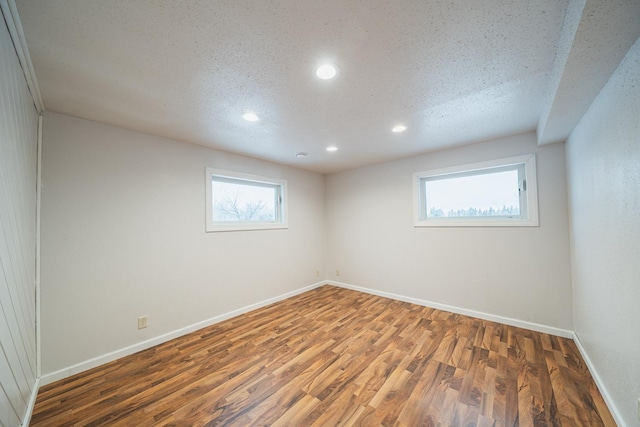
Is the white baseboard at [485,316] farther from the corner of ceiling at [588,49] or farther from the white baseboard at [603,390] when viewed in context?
the corner of ceiling at [588,49]

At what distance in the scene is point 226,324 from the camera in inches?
113

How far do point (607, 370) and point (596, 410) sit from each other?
0.27 meters

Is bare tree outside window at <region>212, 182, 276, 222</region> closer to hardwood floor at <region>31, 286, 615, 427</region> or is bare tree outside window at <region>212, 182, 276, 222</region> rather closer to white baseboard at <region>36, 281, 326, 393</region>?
white baseboard at <region>36, 281, 326, 393</region>

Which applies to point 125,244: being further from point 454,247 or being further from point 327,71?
point 454,247

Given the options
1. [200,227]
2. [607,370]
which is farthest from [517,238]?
[200,227]

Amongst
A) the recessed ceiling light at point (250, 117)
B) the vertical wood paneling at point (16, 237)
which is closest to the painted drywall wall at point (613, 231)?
the recessed ceiling light at point (250, 117)

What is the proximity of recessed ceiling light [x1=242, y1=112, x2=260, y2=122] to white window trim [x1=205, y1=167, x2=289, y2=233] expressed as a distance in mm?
1109

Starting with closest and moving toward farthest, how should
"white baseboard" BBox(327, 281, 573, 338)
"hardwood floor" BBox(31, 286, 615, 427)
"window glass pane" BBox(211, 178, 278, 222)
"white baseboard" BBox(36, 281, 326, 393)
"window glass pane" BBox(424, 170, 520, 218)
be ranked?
1. "hardwood floor" BBox(31, 286, 615, 427)
2. "white baseboard" BBox(36, 281, 326, 393)
3. "white baseboard" BBox(327, 281, 573, 338)
4. "window glass pane" BBox(424, 170, 520, 218)
5. "window glass pane" BBox(211, 178, 278, 222)

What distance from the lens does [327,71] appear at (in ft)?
4.86

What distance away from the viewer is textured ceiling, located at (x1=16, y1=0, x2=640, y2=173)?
3.48ft

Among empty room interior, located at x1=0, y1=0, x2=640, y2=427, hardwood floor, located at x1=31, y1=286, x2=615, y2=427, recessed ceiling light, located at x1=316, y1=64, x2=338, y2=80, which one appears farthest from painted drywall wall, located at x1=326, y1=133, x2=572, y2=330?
recessed ceiling light, located at x1=316, y1=64, x2=338, y2=80

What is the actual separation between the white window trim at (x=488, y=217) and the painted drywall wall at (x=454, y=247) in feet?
0.19

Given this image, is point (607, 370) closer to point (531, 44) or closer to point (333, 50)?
point (531, 44)

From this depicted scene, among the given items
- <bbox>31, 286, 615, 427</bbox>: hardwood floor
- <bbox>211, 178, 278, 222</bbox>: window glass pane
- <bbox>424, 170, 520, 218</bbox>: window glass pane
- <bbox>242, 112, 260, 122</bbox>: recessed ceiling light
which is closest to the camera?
<bbox>31, 286, 615, 427</bbox>: hardwood floor
